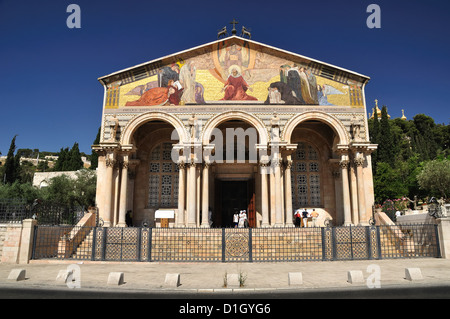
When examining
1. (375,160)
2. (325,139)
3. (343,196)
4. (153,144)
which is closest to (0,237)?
(153,144)

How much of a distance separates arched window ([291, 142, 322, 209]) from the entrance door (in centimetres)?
299

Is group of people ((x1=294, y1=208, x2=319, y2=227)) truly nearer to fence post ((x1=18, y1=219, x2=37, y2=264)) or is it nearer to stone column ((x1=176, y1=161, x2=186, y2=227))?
stone column ((x1=176, y1=161, x2=186, y2=227))

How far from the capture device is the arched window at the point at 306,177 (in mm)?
22531

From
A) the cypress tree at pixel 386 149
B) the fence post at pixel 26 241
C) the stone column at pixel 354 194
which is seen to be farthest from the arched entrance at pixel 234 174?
the cypress tree at pixel 386 149

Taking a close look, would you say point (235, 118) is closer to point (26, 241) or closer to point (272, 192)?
point (272, 192)

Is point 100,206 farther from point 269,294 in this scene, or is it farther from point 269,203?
point 269,294

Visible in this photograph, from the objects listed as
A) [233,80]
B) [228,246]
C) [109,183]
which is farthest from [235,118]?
[228,246]

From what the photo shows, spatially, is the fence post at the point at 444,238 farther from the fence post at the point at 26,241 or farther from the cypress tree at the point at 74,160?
the cypress tree at the point at 74,160

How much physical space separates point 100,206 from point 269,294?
1443 centimetres

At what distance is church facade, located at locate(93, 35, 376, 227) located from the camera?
19.6m

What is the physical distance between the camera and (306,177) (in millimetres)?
22906

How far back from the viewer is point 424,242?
14.3 m

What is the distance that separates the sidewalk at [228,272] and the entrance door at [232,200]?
965 centimetres

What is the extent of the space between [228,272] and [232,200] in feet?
40.5
